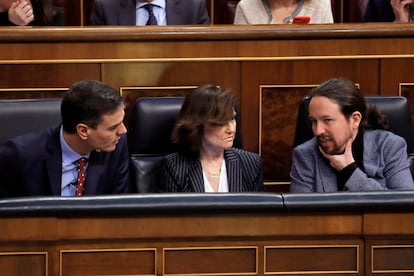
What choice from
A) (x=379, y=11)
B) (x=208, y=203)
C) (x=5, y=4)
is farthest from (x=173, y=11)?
(x=208, y=203)

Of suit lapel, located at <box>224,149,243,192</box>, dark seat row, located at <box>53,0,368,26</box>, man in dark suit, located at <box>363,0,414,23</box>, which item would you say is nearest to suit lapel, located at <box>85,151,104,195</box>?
suit lapel, located at <box>224,149,243,192</box>

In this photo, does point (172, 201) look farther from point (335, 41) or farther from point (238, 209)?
point (335, 41)

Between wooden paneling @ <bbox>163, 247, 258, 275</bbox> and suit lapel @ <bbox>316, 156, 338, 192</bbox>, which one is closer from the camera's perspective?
wooden paneling @ <bbox>163, 247, 258, 275</bbox>

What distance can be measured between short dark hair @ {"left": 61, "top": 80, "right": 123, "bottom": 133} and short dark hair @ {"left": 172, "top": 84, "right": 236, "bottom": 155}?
0.53 feet

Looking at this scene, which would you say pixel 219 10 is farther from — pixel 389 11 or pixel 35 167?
pixel 35 167

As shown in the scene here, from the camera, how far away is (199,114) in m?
1.86

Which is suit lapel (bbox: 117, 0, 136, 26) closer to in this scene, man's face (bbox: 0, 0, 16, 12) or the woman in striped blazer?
man's face (bbox: 0, 0, 16, 12)

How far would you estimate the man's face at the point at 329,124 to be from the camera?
1.84m

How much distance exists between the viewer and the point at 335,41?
2176mm

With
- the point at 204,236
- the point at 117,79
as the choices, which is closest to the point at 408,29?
the point at 117,79

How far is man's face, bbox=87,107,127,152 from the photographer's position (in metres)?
1.75

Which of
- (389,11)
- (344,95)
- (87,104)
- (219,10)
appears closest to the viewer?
(87,104)

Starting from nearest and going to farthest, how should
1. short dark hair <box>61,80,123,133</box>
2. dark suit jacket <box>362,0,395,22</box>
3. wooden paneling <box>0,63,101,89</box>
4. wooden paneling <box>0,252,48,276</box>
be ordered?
wooden paneling <box>0,252,48,276</box> < short dark hair <box>61,80,123,133</box> < wooden paneling <box>0,63,101,89</box> < dark suit jacket <box>362,0,395,22</box>

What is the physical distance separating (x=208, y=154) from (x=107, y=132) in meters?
0.23
